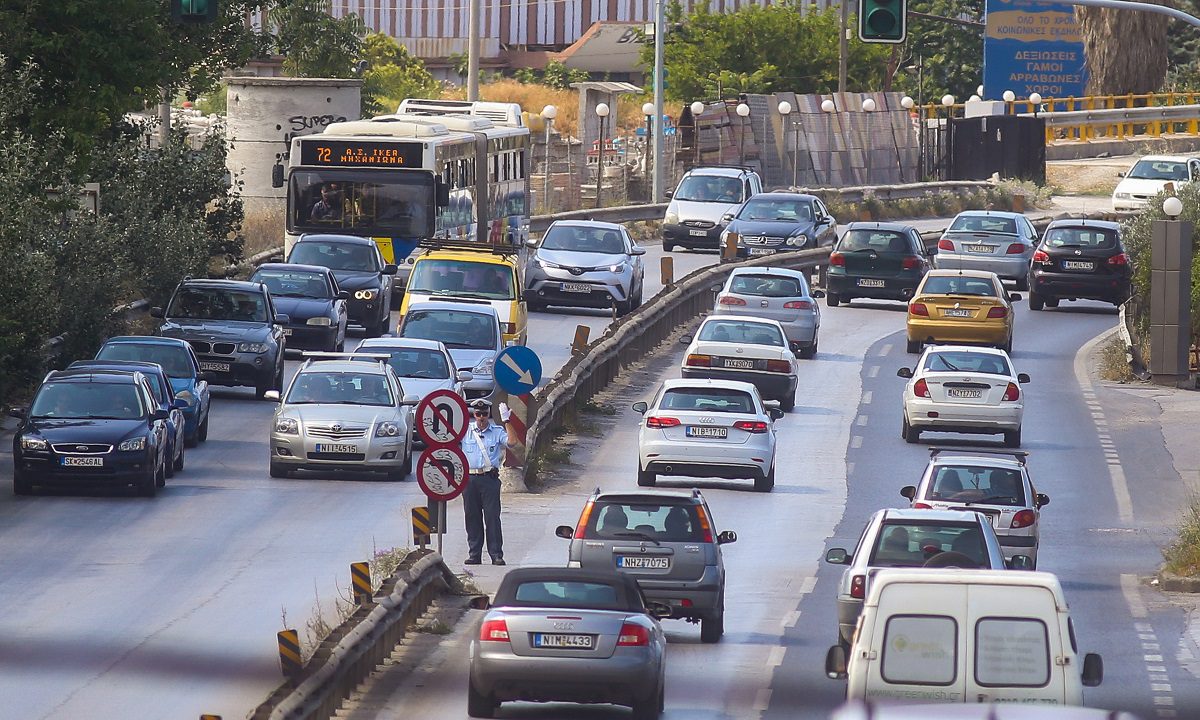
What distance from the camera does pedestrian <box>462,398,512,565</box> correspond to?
2250 cm

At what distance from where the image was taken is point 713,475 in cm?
2792

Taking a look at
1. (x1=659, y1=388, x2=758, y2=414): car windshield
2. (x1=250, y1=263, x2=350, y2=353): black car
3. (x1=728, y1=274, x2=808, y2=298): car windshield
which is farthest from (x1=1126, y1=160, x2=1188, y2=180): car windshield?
(x1=659, y1=388, x2=758, y2=414): car windshield

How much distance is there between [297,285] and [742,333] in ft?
24.0

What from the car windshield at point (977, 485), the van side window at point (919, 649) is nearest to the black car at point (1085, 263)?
the car windshield at point (977, 485)

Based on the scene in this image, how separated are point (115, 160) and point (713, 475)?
16608mm

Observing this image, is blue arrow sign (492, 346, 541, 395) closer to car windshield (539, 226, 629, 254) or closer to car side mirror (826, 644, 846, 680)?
car side mirror (826, 644, 846, 680)

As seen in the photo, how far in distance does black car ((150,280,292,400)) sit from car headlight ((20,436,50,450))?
721 centimetres

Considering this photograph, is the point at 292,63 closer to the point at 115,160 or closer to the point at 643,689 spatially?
the point at 115,160

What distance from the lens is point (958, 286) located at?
128 ft

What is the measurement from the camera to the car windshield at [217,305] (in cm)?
3281

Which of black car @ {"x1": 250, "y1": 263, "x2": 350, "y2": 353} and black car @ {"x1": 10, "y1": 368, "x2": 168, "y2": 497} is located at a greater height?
black car @ {"x1": 250, "y1": 263, "x2": 350, "y2": 353}

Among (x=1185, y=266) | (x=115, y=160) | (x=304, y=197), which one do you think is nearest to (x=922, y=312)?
(x=1185, y=266)

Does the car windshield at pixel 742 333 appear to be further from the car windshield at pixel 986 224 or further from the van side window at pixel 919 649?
the van side window at pixel 919 649

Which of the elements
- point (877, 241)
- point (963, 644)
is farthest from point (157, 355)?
point (963, 644)
